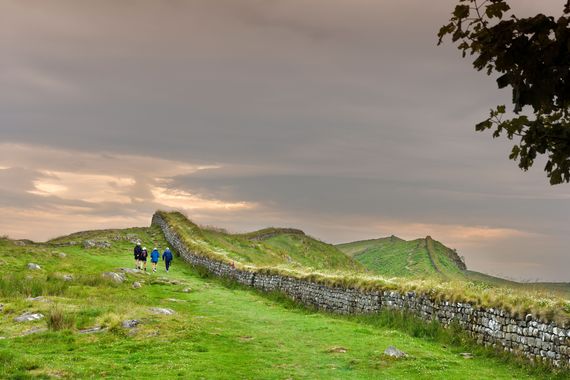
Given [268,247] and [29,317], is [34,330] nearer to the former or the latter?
[29,317]

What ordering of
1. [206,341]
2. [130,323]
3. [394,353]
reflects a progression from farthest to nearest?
[130,323]
[206,341]
[394,353]

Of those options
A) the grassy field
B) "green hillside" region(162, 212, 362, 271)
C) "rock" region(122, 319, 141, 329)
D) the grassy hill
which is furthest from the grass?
the grassy hill

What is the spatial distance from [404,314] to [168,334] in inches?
434

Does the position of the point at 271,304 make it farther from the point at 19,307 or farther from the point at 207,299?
the point at 19,307

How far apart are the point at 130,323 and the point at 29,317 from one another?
477cm

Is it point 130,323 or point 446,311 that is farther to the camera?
point 446,311

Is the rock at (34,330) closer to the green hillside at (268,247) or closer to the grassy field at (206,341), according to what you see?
the grassy field at (206,341)

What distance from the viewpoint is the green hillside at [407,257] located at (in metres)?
66.4

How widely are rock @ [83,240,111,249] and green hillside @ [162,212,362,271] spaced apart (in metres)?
8.30

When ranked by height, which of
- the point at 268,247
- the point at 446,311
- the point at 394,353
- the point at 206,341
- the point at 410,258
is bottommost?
the point at 206,341

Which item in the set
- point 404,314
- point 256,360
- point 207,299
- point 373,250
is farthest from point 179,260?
point 373,250

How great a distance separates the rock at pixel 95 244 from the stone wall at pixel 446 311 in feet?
64.2

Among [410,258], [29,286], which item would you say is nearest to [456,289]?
[29,286]

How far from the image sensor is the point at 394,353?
17641 mm
